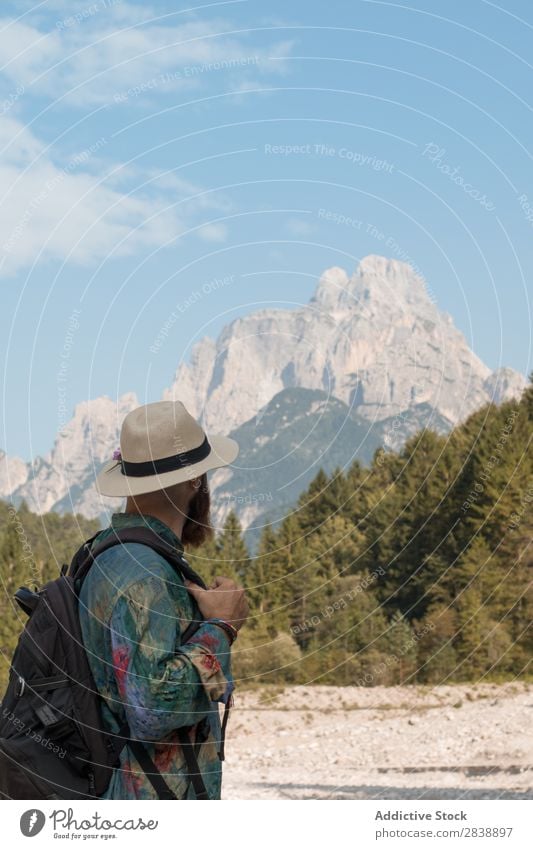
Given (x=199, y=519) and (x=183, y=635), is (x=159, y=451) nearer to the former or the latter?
(x=199, y=519)

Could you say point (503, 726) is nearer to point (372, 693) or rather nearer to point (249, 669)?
point (372, 693)

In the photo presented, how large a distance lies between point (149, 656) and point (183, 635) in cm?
23

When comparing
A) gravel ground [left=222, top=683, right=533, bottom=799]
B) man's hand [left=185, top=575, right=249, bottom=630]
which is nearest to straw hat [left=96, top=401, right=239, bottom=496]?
man's hand [left=185, top=575, right=249, bottom=630]

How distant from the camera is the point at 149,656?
4.09 m

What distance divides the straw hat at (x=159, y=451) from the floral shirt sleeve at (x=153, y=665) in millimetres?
543

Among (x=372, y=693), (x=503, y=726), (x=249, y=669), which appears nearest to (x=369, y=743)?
(x=503, y=726)

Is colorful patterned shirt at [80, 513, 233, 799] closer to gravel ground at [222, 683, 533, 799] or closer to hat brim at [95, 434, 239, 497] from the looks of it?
hat brim at [95, 434, 239, 497]

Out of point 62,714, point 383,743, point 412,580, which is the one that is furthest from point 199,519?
point 412,580

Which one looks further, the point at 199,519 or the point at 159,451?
the point at 199,519

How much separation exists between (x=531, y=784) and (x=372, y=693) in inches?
1101

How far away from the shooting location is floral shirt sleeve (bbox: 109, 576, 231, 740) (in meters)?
4.07

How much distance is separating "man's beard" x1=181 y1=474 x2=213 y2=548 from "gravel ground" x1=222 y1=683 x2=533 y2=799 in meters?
16.6

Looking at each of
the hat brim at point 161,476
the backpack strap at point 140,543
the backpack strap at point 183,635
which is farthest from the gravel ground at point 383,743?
the backpack strap at point 140,543

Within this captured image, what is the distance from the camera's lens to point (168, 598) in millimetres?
4105
